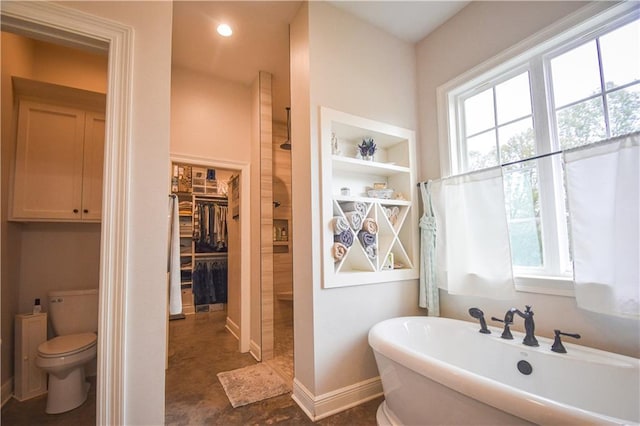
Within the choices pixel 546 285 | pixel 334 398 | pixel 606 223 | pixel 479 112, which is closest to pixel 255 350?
pixel 334 398

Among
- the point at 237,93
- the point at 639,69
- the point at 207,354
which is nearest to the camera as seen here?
the point at 639,69

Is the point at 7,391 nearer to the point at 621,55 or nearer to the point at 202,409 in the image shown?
the point at 202,409

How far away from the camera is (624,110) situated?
5.12 feet

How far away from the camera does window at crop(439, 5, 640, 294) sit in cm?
159

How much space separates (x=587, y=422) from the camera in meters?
0.90

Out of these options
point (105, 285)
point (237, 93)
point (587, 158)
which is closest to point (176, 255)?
point (105, 285)

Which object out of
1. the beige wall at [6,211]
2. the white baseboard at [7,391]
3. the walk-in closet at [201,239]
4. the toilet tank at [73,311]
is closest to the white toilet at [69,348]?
the toilet tank at [73,311]

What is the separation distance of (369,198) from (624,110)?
156cm

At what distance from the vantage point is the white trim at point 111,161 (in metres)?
1.30

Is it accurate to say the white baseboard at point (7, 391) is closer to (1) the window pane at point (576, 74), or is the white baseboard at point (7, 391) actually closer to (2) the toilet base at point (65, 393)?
(2) the toilet base at point (65, 393)

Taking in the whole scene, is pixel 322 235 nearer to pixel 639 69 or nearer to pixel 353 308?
pixel 353 308

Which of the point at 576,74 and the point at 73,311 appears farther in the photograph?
the point at 73,311

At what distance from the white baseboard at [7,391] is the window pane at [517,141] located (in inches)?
160

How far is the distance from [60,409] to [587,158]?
12.4 feet
